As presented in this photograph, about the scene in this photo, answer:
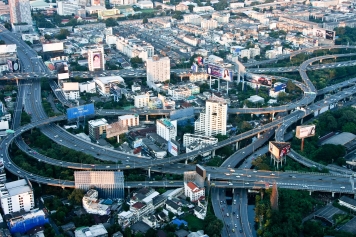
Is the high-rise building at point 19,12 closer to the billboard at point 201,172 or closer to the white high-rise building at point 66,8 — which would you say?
the white high-rise building at point 66,8

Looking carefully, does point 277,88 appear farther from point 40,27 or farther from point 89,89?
point 40,27

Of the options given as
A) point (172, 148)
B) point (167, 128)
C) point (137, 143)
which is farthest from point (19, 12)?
point (172, 148)

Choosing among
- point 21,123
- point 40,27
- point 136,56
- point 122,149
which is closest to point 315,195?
point 122,149

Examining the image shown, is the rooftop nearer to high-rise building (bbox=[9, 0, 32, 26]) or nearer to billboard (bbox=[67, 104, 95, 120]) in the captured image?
billboard (bbox=[67, 104, 95, 120])

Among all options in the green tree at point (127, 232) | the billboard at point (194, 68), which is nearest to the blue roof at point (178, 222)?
the green tree at point (127, 232)

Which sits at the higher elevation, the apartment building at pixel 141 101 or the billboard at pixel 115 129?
the apartment building at pixel 141 101

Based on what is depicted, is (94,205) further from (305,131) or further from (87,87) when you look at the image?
(87,87)
